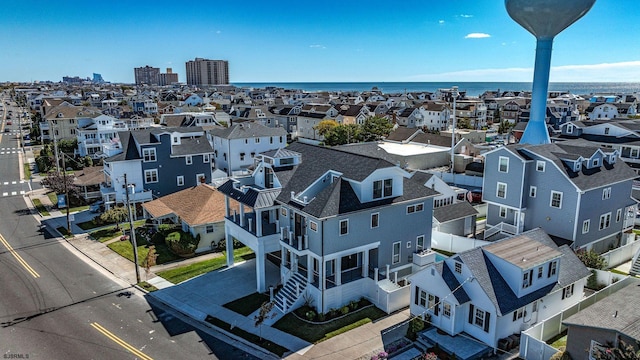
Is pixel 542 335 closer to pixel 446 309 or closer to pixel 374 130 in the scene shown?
pixel 446 309

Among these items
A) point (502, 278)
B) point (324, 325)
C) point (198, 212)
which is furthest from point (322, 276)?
point (198, 212)

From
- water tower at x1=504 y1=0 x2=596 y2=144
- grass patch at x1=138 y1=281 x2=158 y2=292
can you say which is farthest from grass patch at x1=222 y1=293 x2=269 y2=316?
water tower at x1=504 y1=0 x2=596 y2=144

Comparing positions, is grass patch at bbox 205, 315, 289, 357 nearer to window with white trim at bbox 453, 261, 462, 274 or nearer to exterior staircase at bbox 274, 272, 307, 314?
exterior staircase at bbox 274, 272, 307, 314

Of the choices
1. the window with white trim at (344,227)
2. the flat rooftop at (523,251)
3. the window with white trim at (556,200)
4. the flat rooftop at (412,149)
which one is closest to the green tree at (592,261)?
the window with white trim at (556,200)

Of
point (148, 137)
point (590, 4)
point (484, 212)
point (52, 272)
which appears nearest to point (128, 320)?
point (52, 272)

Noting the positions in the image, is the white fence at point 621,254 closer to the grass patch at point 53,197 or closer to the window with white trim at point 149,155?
the window with white trim at point 149,155
